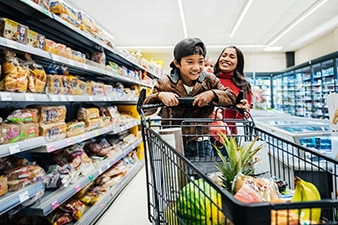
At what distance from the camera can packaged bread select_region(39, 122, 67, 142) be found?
1.70m

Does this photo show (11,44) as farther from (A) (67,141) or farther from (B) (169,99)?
(B) (169,99)

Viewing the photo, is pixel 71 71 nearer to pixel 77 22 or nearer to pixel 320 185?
pixel 77 22

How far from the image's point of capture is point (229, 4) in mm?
5391

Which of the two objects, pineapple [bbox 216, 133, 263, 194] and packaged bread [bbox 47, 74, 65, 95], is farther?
packaged bread [bbox 47, 74, 65, 95]

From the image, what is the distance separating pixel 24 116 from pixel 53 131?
0.27m

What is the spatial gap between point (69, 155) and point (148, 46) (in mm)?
7614

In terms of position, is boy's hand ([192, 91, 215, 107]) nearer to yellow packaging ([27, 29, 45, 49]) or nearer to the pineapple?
the pineapple

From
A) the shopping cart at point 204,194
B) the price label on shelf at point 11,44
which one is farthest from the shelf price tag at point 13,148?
the shopping cart at point 204,194

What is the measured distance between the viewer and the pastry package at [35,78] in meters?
1.59

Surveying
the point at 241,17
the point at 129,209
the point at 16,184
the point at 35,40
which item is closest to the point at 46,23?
the point at 35,40

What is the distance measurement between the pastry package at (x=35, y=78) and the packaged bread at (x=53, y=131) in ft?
0.81

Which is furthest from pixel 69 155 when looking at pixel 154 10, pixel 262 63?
pixel 262 63

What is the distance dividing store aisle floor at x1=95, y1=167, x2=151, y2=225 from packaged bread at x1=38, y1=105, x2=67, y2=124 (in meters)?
0.99

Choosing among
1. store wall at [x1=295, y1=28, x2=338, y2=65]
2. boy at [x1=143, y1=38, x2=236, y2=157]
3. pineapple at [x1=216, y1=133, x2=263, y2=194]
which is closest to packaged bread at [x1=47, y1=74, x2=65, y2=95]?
boy at [x1=143, y1=38, x2=236, y2=157]
